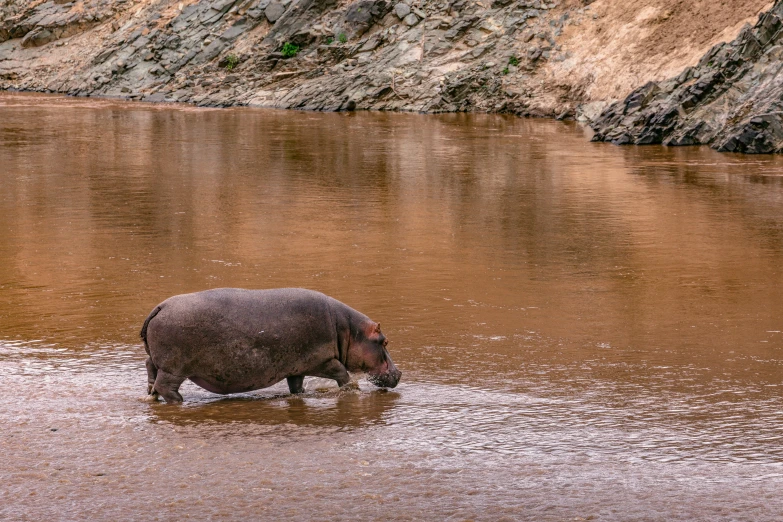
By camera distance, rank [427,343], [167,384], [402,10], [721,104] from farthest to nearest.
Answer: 1. [402,10]
2. [721,104]
3. [427,343]
4. [167,384]

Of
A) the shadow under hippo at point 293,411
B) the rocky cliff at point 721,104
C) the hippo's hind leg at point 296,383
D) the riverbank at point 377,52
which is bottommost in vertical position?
the shadow under hippo at point 293,411

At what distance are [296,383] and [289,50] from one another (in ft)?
132

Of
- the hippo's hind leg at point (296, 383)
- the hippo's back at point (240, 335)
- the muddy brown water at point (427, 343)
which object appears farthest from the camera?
the hippo's hind leg at point (296, 383)

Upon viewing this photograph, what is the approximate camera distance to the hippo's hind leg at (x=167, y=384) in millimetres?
7660

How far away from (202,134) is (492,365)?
2343 centimetres

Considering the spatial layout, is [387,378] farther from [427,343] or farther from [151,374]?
[151,374]

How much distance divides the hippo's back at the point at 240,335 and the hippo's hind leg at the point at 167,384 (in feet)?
0.13

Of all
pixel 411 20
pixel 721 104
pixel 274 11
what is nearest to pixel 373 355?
pixel 721 104

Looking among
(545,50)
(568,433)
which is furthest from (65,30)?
(568,433)

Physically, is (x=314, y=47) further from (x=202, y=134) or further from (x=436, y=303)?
(x=436, y=303)

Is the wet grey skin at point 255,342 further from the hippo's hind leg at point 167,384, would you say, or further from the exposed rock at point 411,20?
the exposed rock at point 411,20

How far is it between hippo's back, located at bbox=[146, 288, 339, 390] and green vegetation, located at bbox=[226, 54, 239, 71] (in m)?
41.6

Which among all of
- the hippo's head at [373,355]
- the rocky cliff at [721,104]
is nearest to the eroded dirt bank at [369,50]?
the rocky cliff at [721,104]

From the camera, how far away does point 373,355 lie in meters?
8.15
